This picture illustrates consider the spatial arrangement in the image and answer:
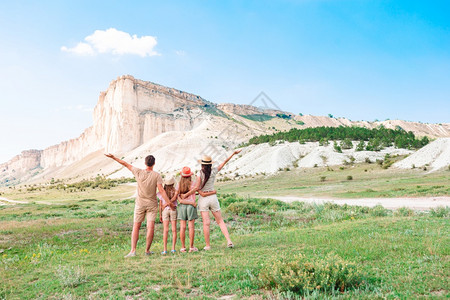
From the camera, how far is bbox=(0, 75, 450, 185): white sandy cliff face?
72.1 meters

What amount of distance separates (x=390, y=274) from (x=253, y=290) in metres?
2.48

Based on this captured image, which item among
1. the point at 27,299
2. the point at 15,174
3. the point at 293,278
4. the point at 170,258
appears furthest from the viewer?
the point at 15,174

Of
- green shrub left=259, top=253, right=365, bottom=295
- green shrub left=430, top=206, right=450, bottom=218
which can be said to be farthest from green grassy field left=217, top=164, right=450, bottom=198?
green shrub left=259, top=253, right=365, bottom=295

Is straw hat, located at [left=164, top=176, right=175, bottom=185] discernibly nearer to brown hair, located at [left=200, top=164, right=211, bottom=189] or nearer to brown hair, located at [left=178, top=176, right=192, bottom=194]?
brown hair, located at [left=178, top=176, right=192, bottom=194]

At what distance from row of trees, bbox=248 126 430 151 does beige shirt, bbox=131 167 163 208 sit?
225 ft

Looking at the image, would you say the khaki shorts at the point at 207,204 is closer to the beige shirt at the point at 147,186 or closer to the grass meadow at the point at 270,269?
the grass meadow at the point at 270,269

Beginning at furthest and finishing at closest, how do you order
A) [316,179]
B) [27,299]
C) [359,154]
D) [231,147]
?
[231,147] → [359,154] → [316,179] → [27,299]

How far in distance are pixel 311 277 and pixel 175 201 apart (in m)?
4.88

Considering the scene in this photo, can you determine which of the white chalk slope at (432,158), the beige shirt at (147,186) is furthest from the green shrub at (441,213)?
the white chalk slope at (432,158)

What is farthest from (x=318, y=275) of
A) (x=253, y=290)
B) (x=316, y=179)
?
(x=316, y=179)

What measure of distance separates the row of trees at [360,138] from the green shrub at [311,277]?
6965 cm

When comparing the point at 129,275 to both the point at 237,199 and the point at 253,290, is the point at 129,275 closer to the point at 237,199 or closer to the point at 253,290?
the point at 253,290

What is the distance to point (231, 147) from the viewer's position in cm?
10856

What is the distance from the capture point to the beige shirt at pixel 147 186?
26.8 ft
